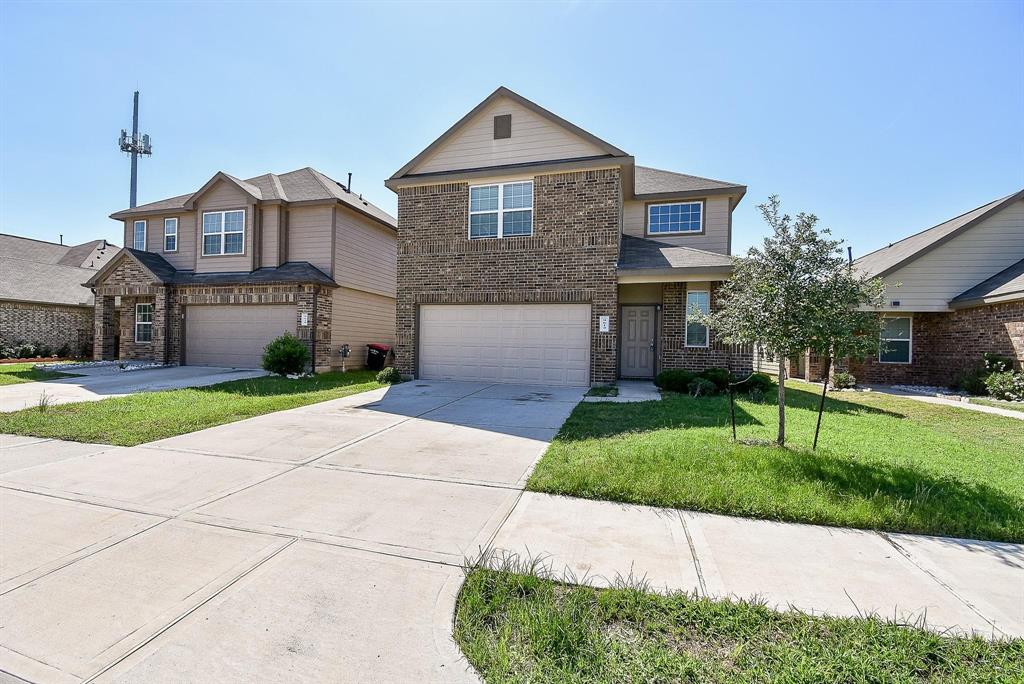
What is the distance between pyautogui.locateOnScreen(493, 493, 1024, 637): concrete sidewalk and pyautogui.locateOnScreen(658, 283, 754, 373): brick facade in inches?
354

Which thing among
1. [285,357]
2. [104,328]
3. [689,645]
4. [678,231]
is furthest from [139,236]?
[689,645]

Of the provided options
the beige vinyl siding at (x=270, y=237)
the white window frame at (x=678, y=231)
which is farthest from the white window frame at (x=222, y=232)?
the white window frame at (x=678, y=231)

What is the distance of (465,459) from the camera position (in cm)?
564

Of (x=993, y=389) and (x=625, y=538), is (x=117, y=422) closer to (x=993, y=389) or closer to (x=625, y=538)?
(x=625, y=538)

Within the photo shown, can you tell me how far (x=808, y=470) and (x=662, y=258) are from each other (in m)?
8.29

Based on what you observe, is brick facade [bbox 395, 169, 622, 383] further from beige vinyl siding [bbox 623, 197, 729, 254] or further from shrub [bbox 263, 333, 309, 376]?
beige vinyl siding [bbox 623, 197, 729, 254]

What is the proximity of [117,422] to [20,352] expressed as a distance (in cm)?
1836

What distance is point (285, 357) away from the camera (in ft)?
44.5

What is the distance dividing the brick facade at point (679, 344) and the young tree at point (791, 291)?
6647mm

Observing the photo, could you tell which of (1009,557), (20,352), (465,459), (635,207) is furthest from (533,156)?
(20,352)

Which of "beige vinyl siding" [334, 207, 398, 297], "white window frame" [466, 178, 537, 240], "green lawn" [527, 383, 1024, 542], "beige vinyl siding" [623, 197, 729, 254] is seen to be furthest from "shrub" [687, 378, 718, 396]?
"beige vinyl siding" [334, 207, 398, 297]

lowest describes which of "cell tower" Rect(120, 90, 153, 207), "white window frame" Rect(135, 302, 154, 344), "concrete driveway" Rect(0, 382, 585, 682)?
"concrete driveway" Rect(0, 382, 585, 682)

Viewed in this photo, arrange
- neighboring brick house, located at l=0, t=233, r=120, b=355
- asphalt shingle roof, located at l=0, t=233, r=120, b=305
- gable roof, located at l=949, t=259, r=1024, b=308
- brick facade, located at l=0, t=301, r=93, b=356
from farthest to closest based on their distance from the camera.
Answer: asphalt shingle roof, located at l=0, t=233, r=120, b=305
neighboring brick house, located at l=0, t=233, r=120, b=355
brick facade, located at l=0, t=301, r=93, b=356
gable roof, located at l=949, t=259, r=1024, b=308

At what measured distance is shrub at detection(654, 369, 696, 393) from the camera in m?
10.9
